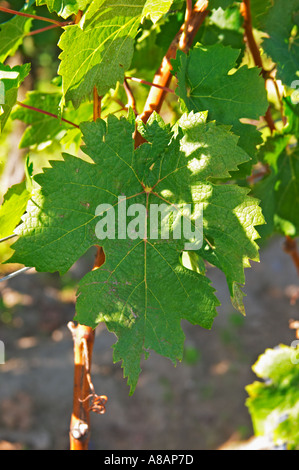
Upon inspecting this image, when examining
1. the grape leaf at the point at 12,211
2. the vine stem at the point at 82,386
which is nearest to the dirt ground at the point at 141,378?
the vine stem at the point at 82,386

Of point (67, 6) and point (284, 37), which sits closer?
point (67, 6)

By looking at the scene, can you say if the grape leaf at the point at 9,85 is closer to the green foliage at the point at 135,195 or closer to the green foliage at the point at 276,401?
the green foliage at the point at 135,195

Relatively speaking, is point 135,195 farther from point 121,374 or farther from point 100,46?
point 121,374

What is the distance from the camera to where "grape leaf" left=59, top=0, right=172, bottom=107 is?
707 mm

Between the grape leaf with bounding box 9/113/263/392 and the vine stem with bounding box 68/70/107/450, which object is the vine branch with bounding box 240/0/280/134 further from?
the vine stem with bounding box 68/70/107/450

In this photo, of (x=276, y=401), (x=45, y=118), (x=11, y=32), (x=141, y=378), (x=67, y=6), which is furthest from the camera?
(x=141, y=378)

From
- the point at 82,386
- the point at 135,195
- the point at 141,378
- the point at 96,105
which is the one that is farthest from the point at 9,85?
the point at 141,378

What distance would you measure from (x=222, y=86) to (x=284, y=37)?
27 cm

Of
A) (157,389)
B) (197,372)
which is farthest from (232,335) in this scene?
(157,389)

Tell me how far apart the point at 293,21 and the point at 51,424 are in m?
2.72

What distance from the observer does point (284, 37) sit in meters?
0.99

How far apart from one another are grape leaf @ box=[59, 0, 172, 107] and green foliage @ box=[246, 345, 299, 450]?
89cm

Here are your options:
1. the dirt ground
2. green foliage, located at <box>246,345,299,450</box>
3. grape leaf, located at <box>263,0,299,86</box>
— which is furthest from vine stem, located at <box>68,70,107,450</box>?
the dirt ground

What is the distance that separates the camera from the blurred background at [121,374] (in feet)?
9.89
